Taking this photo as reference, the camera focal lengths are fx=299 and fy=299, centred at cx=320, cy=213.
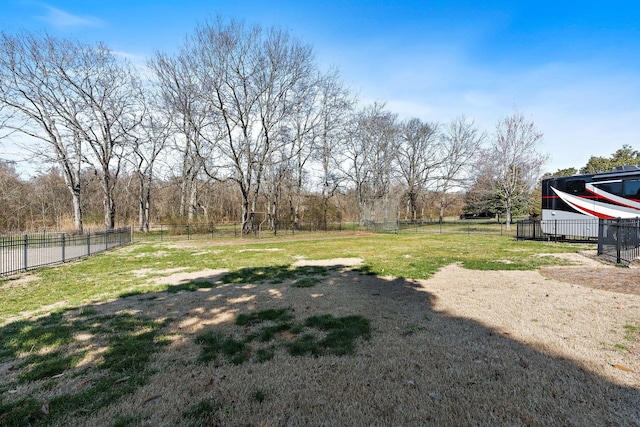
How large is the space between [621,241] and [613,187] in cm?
665

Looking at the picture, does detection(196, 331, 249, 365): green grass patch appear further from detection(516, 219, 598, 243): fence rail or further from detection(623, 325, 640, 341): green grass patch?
detection(516, 219, 598, 243): fence rail

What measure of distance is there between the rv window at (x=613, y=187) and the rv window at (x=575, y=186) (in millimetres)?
695

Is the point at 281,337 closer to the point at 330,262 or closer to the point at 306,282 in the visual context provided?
the point at 306,282

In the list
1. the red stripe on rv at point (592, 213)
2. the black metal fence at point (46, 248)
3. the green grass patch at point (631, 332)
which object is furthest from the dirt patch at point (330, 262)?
the red stripe on rv at point (592, 213)

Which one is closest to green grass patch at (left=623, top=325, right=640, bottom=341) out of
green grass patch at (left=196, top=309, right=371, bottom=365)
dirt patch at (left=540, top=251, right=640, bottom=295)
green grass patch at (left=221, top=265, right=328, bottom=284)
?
dirt patch at (left=540, top=251, right=640, bottom=295)

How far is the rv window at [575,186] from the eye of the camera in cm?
1454

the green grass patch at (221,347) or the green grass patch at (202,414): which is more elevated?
the green grass patch at (202,414)

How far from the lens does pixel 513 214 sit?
34.5m

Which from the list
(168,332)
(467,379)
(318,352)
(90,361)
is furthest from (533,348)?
(90,361)

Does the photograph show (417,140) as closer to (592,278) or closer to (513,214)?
(513,214)

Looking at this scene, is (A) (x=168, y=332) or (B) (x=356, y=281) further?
(B) (x=356, y=281)

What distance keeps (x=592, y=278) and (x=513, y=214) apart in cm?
3225

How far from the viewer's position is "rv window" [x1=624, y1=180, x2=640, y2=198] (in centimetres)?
1289

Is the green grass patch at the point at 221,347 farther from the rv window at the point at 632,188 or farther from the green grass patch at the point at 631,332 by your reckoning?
the rv window at the point at 632,188
